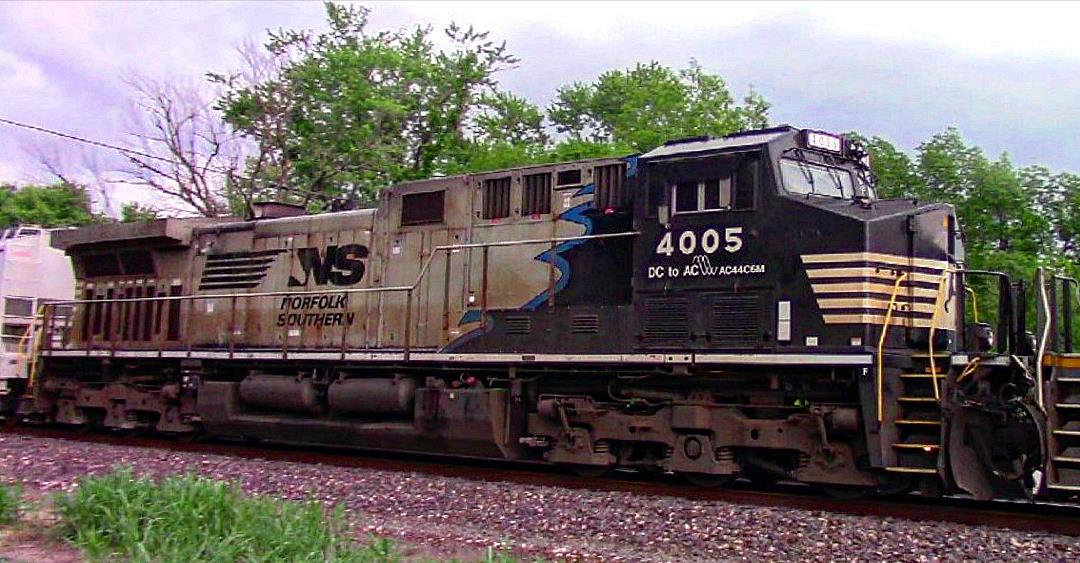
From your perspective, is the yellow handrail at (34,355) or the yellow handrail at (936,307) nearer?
the yellow handrail at (936,307)

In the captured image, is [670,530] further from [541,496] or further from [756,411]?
[756,411]

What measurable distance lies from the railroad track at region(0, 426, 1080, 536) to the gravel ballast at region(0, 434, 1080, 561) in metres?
0.51

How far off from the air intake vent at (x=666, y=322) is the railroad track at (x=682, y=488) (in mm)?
1420

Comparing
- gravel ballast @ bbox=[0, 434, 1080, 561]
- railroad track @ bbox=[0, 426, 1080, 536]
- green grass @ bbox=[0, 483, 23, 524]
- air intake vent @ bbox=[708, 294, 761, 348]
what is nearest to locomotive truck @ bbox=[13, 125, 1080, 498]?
air intake vent @ bbox=[708, 294, 761, 348]

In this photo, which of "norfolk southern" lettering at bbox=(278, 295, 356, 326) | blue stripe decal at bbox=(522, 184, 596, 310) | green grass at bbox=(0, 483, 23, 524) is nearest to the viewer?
green grass at bbox=(0, 483, 23, 524)

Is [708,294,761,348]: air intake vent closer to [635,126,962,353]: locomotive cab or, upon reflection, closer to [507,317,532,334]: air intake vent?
[635,126,962,353]: locomotive cab

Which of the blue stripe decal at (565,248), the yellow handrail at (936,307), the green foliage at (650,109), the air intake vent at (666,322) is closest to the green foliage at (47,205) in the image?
the green foliage at (650,109)

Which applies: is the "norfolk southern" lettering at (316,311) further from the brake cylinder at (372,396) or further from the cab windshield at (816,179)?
the cab windshield at (816,179)

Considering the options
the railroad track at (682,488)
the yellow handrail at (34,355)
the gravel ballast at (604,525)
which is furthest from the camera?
the yellow handrail at (34,355)

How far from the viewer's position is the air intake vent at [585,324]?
10.2 metres

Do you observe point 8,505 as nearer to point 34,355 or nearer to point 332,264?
point 332,264

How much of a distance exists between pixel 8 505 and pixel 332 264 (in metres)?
6.49

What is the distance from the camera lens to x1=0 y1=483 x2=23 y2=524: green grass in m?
6.84

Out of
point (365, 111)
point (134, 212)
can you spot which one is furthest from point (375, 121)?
point (134, 212)
